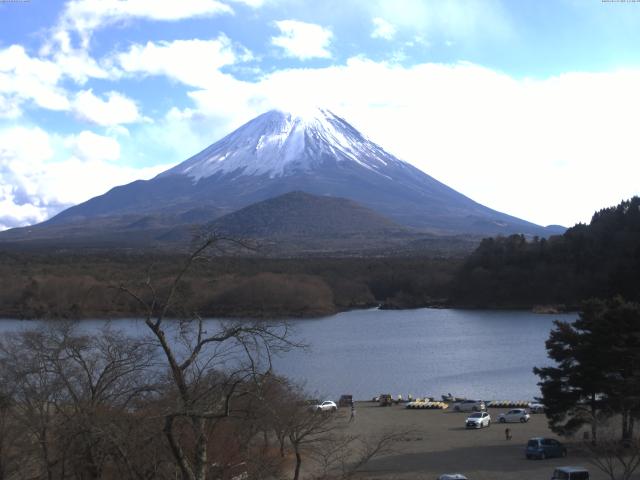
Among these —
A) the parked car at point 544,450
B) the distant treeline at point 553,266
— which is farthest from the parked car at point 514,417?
the distant treeline at point 553,266

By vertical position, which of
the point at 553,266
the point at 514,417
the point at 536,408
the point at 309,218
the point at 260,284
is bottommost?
the point at 536,408

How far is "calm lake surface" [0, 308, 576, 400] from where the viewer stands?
19.0m

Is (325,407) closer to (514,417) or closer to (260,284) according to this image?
(514,417)

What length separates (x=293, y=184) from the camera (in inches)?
4090

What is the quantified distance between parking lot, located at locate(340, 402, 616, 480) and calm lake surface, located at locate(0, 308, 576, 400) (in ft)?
6.27

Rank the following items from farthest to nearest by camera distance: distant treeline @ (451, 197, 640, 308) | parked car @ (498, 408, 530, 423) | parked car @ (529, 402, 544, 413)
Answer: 1. distant treeline @ (451, 197, 640, 308)
2. parked car @ (529, 402, 544, 413)
3. parked car @ (498, 408, 530, 423)

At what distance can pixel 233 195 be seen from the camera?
335 ft

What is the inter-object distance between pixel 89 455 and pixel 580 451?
743cm

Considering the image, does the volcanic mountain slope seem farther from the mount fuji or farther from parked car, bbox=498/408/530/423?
parked car, bbox=498/408/530/423

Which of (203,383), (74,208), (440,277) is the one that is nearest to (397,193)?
(74,208)

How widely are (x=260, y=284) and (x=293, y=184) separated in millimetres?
65777

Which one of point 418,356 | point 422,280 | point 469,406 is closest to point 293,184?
point 422,280

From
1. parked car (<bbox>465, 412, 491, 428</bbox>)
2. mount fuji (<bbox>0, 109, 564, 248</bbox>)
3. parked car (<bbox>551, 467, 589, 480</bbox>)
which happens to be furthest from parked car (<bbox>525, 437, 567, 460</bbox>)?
mount fuji (<bbox>0, 109, 564, 248</bbox>)

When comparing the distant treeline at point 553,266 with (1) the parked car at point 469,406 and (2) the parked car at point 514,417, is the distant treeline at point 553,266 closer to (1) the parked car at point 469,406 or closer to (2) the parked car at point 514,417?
(1) the parked car at point 469,406
